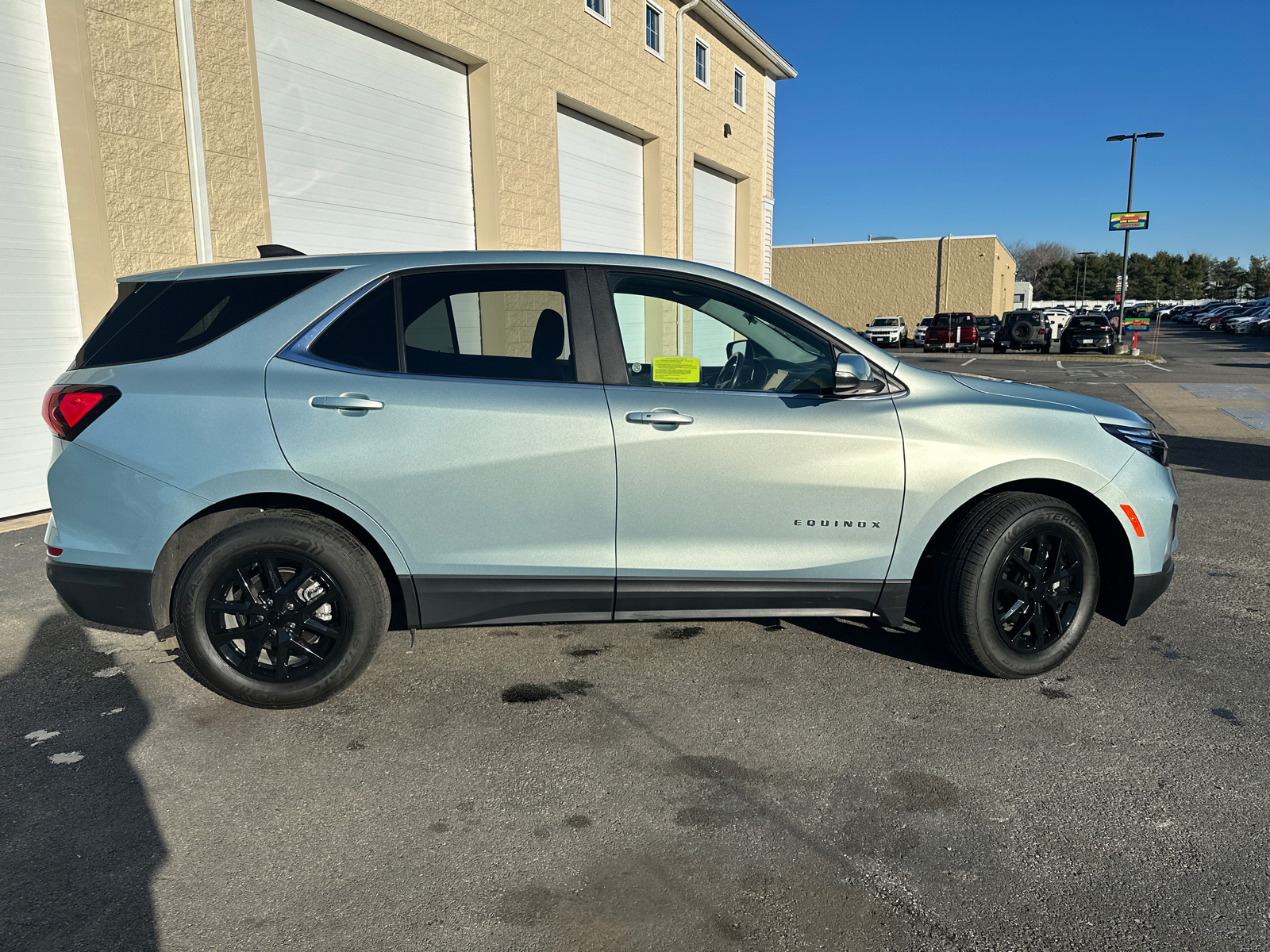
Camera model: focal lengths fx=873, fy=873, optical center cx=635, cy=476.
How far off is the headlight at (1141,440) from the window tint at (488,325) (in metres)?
2.35

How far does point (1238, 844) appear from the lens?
2.63 meters

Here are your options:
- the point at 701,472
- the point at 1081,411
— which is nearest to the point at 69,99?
the point at 701,472

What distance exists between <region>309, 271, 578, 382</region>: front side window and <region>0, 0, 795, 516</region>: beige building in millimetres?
4959

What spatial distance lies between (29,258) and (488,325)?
5290mm

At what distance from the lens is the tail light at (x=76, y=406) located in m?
3.35

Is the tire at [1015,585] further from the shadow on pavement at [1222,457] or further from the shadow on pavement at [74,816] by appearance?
the shadow on pavement at [1222,457]

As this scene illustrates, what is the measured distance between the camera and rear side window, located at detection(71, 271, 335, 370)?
344 centimetres

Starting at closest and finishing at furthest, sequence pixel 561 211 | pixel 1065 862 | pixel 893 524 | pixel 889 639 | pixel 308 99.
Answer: pixel 1065 862
pixel 893 524
pixel 889 639
pixel 308 99
pixel 561 211

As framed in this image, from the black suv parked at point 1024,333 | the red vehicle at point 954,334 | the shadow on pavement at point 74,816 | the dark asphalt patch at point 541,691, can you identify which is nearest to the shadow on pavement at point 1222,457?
the dark asphalt patch at point 541,691

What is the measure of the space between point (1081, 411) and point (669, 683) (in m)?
2.13

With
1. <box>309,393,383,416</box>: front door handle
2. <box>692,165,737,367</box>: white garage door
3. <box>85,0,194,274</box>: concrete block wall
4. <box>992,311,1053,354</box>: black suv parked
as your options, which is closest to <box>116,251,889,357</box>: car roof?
<box>309,393,383,416</box>: front door handle

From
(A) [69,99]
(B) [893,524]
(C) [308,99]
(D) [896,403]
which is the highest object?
(C) [308,99]

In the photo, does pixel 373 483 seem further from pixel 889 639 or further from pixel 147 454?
pixel 889 639

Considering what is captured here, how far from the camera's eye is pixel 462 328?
3.58 meters
